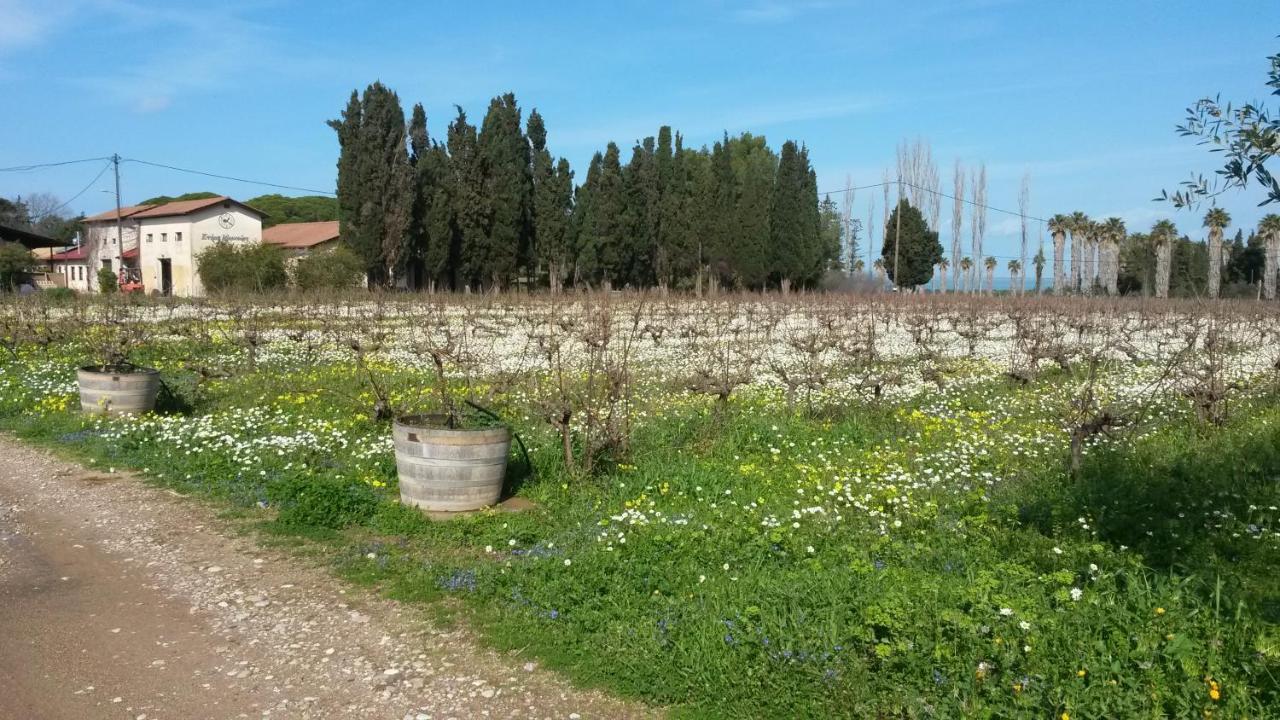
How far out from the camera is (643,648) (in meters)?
4.85

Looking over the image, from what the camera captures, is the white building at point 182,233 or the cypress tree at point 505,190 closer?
the cypress tree at point 505,190

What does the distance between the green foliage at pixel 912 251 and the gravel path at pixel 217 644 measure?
5931 centimetres

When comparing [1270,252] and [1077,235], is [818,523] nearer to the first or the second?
[1270,252]

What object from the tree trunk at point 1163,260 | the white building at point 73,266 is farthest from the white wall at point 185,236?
the tree trunk at point 1163,260

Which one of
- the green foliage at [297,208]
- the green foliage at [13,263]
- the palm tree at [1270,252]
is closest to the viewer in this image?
the palm tree at [1270,252]

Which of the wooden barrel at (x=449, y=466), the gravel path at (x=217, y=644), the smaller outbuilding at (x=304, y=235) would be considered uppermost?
the smaller outbuilding at (x=304, y=235)

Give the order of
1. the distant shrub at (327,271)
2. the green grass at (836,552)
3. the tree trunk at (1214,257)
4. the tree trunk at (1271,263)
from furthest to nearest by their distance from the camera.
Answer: the tree trunk at (1271,263) → the distant shrub at (327,271) → the tree trunk at (1214,257) → the green grass at (836,552)

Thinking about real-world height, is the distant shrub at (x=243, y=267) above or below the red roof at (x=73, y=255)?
below

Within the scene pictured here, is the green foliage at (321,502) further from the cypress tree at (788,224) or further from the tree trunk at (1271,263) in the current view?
the tree trunk at (1271,263)

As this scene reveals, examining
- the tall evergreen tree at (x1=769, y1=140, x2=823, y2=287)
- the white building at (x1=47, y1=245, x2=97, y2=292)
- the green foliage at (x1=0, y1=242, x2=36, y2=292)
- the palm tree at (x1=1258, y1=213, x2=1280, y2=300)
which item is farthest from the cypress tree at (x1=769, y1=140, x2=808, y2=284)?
the white building at (x1=47, y1=245, x2=97, y2=292)

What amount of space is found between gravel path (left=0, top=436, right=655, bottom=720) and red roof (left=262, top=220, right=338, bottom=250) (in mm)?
54104

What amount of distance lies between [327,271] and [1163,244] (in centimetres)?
4771

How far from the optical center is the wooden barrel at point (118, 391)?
1205 centimetres

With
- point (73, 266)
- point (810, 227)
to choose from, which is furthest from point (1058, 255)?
point (73, 266)
